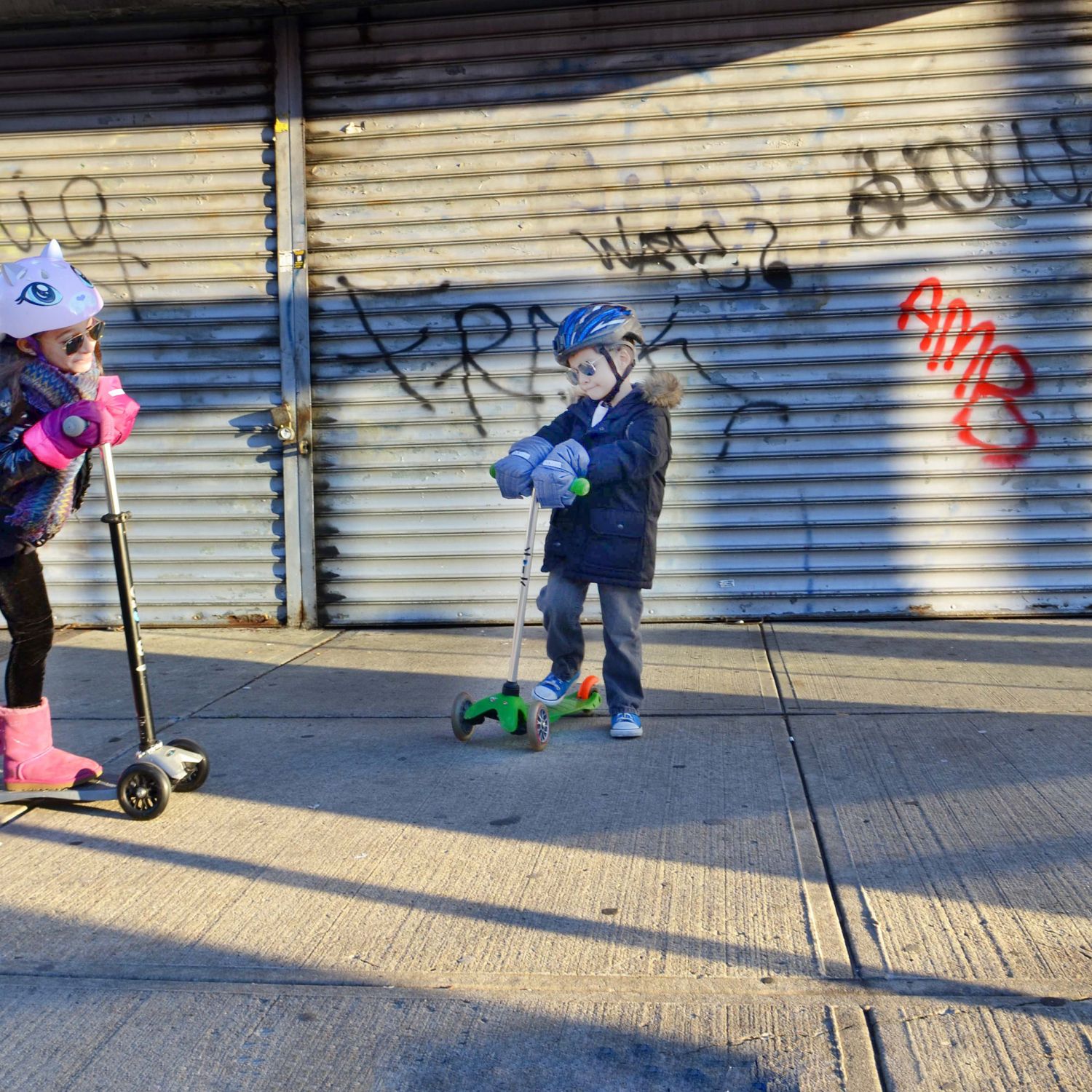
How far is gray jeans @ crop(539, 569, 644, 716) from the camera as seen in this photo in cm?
480

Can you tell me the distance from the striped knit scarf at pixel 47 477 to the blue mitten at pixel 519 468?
4.62 feet

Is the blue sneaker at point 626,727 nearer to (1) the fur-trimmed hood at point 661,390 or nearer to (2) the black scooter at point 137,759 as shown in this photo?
(1) the fur-trimmed hood at point 661,390

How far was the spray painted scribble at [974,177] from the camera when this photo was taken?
665cm

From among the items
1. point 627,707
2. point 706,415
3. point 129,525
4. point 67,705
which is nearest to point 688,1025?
point 627,707

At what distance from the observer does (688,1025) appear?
262 cm

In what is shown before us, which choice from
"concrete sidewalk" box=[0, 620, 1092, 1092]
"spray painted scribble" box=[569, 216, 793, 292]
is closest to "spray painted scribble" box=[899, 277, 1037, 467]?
"spray painted scribble" box=[569, 216, 793, 292]

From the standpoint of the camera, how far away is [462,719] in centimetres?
473

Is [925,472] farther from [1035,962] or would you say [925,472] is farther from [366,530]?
[1035,962]

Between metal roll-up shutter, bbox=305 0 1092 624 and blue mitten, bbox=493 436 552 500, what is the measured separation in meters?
2.52

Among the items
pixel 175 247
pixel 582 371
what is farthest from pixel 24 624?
pixel 175 247

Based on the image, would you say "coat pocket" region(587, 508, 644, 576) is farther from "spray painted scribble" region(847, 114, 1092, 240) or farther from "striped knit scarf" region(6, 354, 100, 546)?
"spray painted scribble" region(847, 114, 1092, 240)

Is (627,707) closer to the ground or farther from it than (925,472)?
closer to the ground

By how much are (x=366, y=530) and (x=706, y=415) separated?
207cm

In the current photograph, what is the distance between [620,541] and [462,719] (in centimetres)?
90
